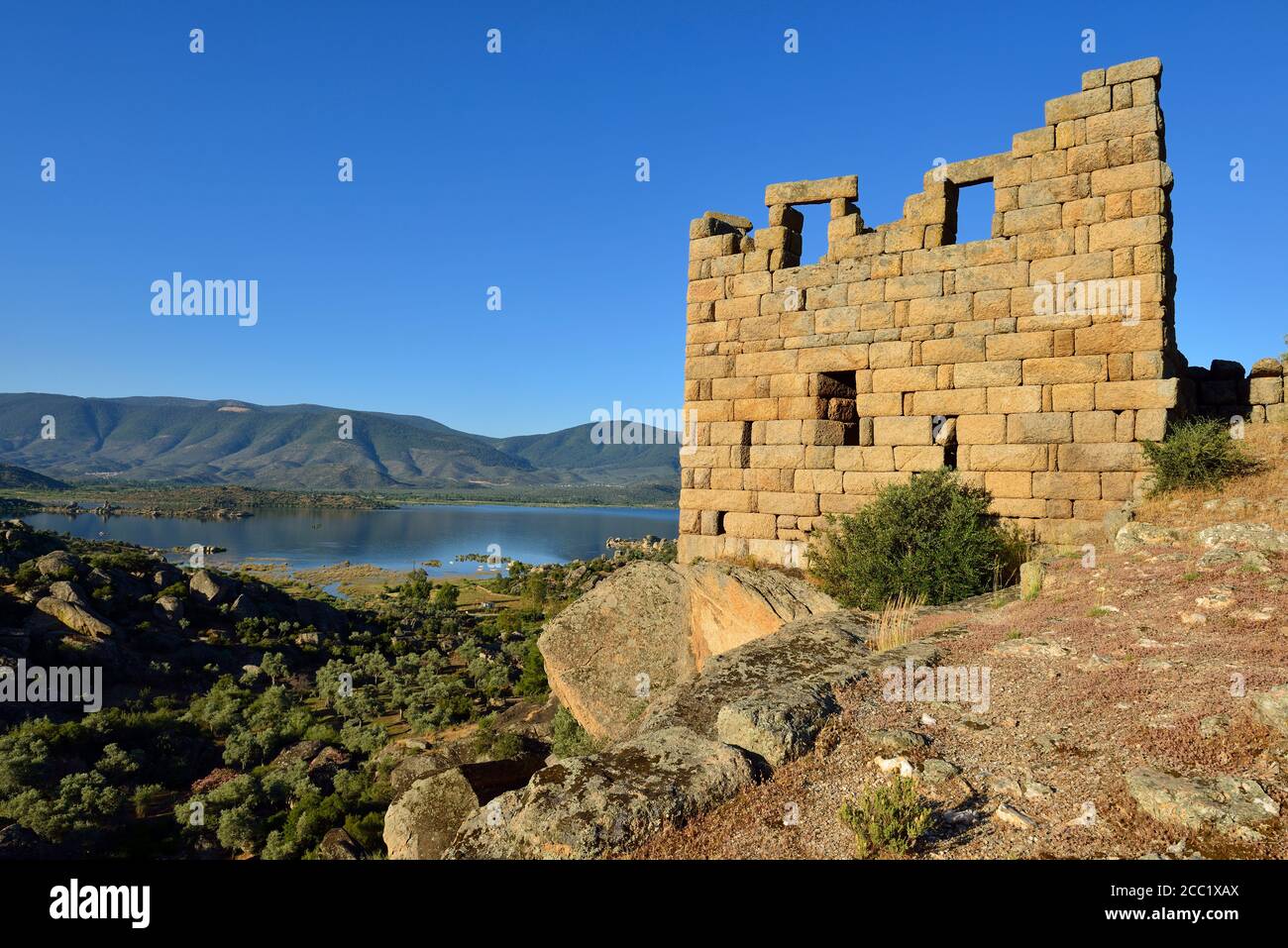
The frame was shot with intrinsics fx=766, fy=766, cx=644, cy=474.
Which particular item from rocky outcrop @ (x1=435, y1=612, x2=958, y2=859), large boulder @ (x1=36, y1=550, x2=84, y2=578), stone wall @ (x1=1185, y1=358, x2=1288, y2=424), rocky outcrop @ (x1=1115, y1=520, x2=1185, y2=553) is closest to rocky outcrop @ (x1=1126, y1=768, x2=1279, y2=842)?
rocky outcrop @ (x1=435, y1=612, x2=958, y2=859)

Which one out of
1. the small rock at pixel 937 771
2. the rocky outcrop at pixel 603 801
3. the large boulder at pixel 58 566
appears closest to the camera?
the rocky outcrop at pixel 603 801

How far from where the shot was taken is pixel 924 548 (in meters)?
8.93

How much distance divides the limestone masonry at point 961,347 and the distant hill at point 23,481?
658 ft

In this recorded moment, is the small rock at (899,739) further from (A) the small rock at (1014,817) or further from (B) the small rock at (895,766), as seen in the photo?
(A) the small rock at (1014,817)

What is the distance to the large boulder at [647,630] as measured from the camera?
9.91 metres

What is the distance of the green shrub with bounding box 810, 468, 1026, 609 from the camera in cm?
873

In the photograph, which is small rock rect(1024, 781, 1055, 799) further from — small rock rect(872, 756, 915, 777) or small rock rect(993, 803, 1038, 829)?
small rock rect(872, 756, 915, 777)

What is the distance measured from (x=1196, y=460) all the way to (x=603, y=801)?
24.8 feet

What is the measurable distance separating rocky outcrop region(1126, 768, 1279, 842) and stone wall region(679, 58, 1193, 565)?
6014mm

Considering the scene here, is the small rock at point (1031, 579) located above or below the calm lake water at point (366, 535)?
above

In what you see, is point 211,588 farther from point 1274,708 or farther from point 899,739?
point 1274,708

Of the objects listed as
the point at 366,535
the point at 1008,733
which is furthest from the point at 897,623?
the point at 366,535

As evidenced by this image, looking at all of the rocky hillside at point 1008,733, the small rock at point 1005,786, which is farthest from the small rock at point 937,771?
the small rock at point 1005,786
